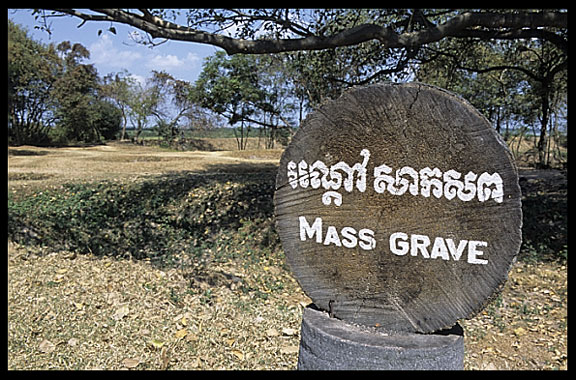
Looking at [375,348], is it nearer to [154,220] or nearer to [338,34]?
[338,34]

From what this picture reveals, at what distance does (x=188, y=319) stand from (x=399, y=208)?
7.43 ft

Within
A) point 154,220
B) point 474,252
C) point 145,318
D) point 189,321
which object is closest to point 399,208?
point 474,252

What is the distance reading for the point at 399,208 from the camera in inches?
73.4

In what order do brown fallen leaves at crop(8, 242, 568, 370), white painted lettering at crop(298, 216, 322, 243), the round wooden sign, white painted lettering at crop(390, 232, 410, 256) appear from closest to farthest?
1. the round wooden sign
2. white painted lettering at crop(390, 232, 410, 256)
3. white painted lettering at crop(298, 216, 322, 243)
4. brown fallen leaves at crop(8, 242, 568, 370)

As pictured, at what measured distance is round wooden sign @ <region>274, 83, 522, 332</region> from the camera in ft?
5.74

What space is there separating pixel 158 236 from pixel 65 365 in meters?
2.56

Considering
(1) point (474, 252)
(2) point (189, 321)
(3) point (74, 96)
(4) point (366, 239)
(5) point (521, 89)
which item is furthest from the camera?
(3) point (74, 96)

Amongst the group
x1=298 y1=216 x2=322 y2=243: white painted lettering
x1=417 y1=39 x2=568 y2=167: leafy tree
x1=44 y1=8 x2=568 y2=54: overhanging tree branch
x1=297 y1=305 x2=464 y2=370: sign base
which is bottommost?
x1=297 y1=305 x2=464 y2=370: sign base

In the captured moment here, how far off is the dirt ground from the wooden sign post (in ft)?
4.37

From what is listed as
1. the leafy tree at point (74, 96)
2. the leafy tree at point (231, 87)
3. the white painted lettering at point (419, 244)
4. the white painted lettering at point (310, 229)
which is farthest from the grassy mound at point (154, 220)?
the leafy tree at point (74, 96)

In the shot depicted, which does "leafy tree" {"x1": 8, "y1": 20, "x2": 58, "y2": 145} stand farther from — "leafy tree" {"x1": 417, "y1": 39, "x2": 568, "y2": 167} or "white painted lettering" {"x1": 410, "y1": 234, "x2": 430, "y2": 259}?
"white painted lettering" {"x1": 410, "y1": 234, "x2": 430, "y2": 259}

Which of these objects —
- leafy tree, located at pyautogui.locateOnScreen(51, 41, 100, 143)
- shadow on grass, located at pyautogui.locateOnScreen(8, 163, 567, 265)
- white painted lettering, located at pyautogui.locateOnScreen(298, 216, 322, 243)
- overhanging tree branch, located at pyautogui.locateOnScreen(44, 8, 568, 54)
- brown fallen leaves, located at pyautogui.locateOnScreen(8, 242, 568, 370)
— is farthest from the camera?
leafy tree, located at pyautogui.locateOnScreen(51, 41, 100, 143)

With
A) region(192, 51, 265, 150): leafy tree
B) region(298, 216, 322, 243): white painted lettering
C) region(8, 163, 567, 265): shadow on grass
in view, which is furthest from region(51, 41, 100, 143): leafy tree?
region(298, 216, 322, 243): white painted lettering

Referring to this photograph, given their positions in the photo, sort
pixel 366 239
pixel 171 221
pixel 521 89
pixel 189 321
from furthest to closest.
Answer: pixel 521 89 → pixel 171 221 → pixel 189 321 → pixel 366 239
